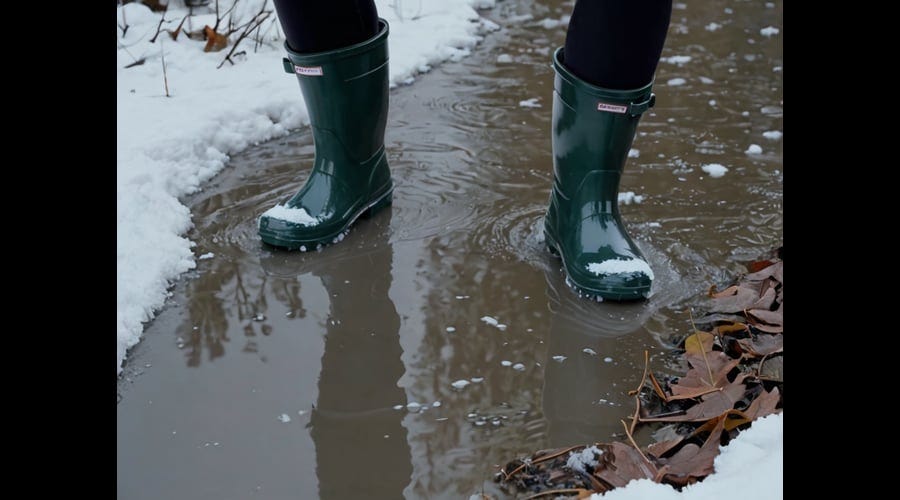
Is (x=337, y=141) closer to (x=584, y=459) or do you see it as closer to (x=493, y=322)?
(x=493, y=322)

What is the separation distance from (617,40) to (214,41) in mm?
2075

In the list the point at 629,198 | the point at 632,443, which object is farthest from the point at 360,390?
the point at 629,198

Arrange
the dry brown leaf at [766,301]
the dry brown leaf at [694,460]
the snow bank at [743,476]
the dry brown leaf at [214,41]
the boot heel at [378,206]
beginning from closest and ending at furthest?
the snow bank at [743,476] < the dry brown leaf at [694,460] < the dry brown leaf at [766,301] < the boot heel at [378,206] < the dry brown leaf at [214,41]

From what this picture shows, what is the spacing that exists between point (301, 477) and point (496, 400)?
1.18 feet

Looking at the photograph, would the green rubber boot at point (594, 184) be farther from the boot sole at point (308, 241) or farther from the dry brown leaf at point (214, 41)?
the dry brown leaf at point (214, 41)

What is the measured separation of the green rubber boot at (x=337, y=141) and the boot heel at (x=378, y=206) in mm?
19

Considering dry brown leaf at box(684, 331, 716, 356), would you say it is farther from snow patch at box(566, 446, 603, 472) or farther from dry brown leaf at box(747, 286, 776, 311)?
snow patch at box(566, 446, 603, 472)

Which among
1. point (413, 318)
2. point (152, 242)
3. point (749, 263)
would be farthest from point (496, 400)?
point (152, 242)

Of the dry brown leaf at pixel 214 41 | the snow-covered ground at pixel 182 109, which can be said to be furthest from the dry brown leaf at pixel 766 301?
the dry brown leaf at pixel 214 41

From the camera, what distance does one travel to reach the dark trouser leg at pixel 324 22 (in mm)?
1879

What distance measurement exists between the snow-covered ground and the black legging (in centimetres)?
54

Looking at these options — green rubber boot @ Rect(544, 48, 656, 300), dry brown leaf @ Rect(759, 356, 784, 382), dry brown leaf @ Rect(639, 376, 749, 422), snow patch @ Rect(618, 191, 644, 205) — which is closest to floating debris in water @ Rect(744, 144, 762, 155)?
snow patch @ Rect(618, 191, 644, 205)

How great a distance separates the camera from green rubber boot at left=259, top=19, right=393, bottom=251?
196 cm

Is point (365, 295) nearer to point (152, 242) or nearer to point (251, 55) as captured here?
point (152, 242)
